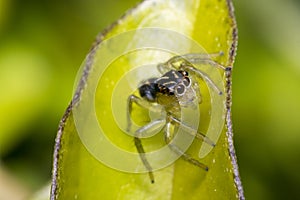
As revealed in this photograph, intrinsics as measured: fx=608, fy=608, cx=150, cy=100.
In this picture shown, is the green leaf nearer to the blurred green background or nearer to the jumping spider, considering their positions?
the jumping spider

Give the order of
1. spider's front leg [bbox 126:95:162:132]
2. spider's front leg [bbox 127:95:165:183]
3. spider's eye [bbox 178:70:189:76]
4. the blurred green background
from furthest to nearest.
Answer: the blurred green background < spider's eye [bbox 178:70:189:76] < spider's front leg [bbox 126:95:162:132] < spider's front leg [bbox 127:95:165:183]

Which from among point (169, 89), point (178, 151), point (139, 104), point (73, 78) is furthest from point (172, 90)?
point (73, 78)

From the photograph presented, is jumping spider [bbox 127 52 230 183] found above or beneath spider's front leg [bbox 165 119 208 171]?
above

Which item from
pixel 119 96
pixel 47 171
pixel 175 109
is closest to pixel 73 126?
pixel 119 96

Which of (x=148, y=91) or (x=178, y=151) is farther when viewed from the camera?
(x=148, y=91)

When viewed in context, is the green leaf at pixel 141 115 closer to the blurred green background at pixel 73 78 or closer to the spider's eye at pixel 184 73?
the spider's eye at pixel 184 73

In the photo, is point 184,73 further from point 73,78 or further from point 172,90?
point 73,78

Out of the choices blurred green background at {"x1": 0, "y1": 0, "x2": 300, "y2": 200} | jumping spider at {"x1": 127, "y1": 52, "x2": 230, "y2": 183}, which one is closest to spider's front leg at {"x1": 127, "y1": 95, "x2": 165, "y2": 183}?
jumping spider at {"x1": 127, "y1": 52, "x2": 230, "y2": 183}
